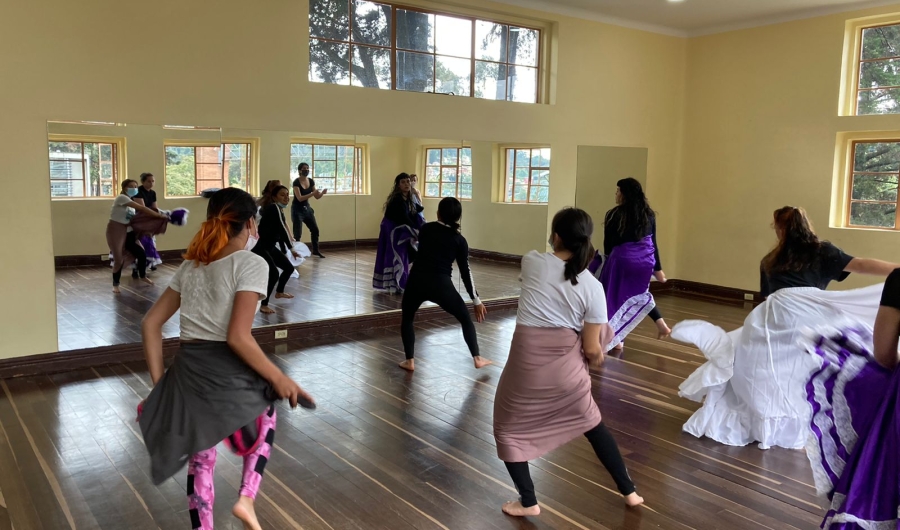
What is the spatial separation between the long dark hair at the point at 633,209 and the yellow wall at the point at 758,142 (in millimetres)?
3347

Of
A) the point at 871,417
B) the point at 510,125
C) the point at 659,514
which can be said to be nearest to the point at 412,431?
the point at 659,514

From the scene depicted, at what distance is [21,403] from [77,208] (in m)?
1.51

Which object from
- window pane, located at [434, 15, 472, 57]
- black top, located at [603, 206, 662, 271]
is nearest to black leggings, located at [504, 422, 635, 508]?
black top, located at [603, 206, 662, 271]

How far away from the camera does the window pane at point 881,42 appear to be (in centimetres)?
705

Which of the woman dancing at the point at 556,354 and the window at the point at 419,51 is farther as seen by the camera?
the window at the point at 419,51

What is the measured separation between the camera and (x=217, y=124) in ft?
18.0

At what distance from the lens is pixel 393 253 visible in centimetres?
655

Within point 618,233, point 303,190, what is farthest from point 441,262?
point 303,190

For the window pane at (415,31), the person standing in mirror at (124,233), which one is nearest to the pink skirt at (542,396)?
the person standing in mirror at (124,233)

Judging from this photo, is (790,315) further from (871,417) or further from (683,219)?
(683,219)

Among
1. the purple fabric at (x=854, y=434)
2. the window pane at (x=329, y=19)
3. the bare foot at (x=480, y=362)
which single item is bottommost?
the bare foot at (x=480, y=362)

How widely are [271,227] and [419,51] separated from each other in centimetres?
229

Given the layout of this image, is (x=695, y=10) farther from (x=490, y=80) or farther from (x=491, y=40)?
(x=490, y=80)

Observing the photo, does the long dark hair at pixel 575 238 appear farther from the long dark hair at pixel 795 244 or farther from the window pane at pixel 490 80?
the window pane at pixel 490 80
